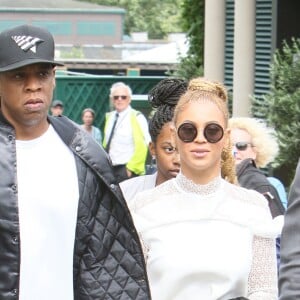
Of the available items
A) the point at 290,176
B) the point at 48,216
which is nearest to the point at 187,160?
the point at 48,216

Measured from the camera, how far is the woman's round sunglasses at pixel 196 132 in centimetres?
460

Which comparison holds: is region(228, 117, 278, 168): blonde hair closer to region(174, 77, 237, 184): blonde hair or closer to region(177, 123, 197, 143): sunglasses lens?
region(174, 77, 237, 184): blonde hair

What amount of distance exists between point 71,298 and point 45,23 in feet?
165

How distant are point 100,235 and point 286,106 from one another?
330 inches

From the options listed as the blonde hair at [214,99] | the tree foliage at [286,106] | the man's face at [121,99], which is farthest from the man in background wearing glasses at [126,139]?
the blonde hair at [214,99]

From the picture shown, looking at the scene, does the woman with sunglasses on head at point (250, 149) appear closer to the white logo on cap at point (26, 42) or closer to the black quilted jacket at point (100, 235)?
the black quilted jacket at point (100, 235)

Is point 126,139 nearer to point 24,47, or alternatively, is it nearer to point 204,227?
point 204,227

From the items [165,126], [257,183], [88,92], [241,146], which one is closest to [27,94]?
[165,126]

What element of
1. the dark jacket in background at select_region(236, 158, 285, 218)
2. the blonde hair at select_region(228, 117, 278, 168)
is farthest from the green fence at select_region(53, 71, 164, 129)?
the dark jacket in background at select_region(236, 158, 285, 218)

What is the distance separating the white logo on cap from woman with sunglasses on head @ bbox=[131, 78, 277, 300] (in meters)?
0.64

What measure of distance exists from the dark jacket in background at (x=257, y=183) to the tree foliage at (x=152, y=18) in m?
72.0

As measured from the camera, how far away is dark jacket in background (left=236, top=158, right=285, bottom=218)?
6.51 m

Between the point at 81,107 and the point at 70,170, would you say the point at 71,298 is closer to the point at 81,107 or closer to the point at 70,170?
the point at 70,170

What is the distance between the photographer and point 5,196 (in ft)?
13.9
